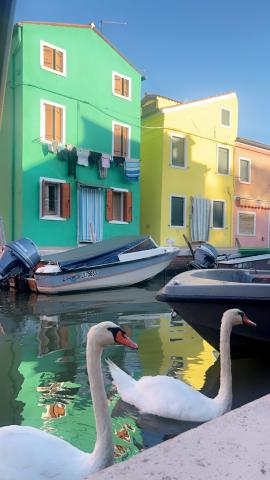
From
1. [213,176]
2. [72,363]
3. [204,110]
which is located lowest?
[72,363]

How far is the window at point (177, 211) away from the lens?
19.9 meters

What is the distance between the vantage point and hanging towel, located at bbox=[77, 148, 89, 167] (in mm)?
16234

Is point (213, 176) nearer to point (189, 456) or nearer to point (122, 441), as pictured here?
point (122, 441)

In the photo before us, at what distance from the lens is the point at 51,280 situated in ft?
38.5

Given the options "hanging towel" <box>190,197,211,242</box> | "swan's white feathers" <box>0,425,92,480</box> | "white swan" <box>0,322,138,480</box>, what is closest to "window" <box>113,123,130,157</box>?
"hanging towel" <box>190,197,211,242</box>

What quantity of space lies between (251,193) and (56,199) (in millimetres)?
11058

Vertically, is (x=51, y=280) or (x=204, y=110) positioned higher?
(x=204, y=110)

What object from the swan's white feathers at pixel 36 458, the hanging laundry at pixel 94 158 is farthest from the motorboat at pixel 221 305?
the hanging laundry at pixel 94 158

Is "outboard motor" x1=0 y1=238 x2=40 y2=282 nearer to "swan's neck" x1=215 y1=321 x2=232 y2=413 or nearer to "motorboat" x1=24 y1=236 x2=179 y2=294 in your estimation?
"motorboat" x1=24 y1=236 x2=179 y2=294

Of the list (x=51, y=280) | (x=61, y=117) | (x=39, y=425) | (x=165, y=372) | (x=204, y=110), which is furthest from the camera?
(x=204, y=110)

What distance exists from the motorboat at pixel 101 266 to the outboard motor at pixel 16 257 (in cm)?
36

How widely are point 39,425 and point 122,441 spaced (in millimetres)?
729

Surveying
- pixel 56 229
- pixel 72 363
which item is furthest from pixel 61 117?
pixel 72 363

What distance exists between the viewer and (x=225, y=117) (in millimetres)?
22016
